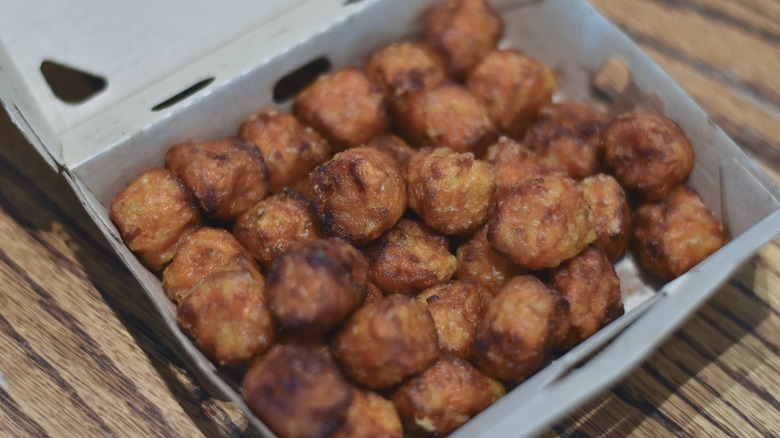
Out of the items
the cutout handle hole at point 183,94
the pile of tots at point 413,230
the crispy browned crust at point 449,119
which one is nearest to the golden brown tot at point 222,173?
the pile of tots at point 413,230

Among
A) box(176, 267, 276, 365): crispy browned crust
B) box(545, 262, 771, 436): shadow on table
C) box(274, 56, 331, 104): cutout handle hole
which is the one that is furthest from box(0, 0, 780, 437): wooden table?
box(274, 56, 331, 104): cutout handle hole

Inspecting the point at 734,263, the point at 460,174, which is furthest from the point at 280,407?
the point at 734,263

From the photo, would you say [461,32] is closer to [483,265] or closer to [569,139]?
[569,139]

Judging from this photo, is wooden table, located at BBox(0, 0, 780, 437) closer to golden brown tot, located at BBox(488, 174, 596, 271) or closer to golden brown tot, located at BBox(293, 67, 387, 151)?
golden brown tot, located at BBox(488, 174, 596, 271)

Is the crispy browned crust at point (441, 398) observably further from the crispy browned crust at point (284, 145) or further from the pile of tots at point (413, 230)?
the crispy browned crust at point (284, 145)

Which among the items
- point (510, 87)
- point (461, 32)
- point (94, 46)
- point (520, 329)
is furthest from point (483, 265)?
point (94, 46)

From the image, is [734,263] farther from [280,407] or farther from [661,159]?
[280,407]
